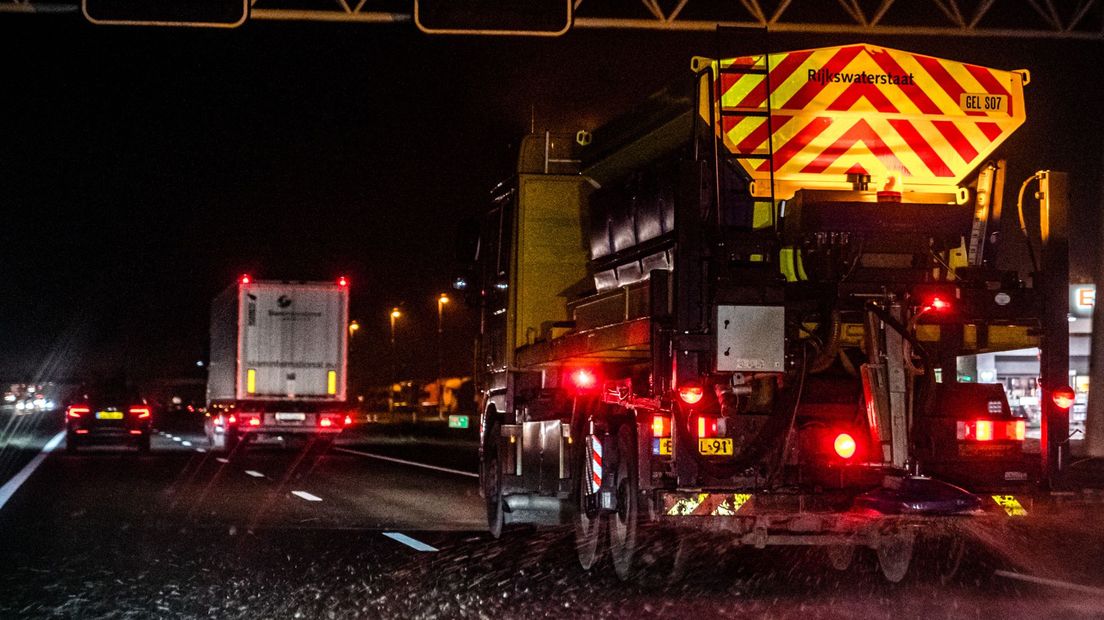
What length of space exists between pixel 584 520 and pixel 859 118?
11.8 ft

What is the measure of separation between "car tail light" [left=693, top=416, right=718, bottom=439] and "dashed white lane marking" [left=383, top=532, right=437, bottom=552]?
4.18m

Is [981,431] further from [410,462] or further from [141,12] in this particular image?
[410,462]

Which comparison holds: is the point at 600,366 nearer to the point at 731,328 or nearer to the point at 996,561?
the point at 731,328

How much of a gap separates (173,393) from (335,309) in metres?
146

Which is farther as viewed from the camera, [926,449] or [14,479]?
[14,479]

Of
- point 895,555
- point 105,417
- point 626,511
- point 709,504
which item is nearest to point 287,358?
point 105,417

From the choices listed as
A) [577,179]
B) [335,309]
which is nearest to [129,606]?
[577,179]

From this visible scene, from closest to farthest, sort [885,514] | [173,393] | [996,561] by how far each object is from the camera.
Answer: [885,514] → [996,561] → [173,393]

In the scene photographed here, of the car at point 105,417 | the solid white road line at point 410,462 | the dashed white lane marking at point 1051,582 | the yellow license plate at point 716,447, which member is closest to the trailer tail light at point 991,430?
the dashed white lane marking at point 1051,582

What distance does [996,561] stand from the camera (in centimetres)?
1286

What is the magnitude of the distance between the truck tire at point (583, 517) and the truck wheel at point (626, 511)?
45 centimetres

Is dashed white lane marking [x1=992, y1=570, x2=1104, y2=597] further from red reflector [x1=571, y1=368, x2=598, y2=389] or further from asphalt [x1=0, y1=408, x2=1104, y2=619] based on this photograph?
red reflector [x1=571, y1=368, x2=598, y2=389]

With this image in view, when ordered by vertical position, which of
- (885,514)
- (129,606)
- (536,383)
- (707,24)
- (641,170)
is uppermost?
(707,24)

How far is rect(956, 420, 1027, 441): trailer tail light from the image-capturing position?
399 inches
